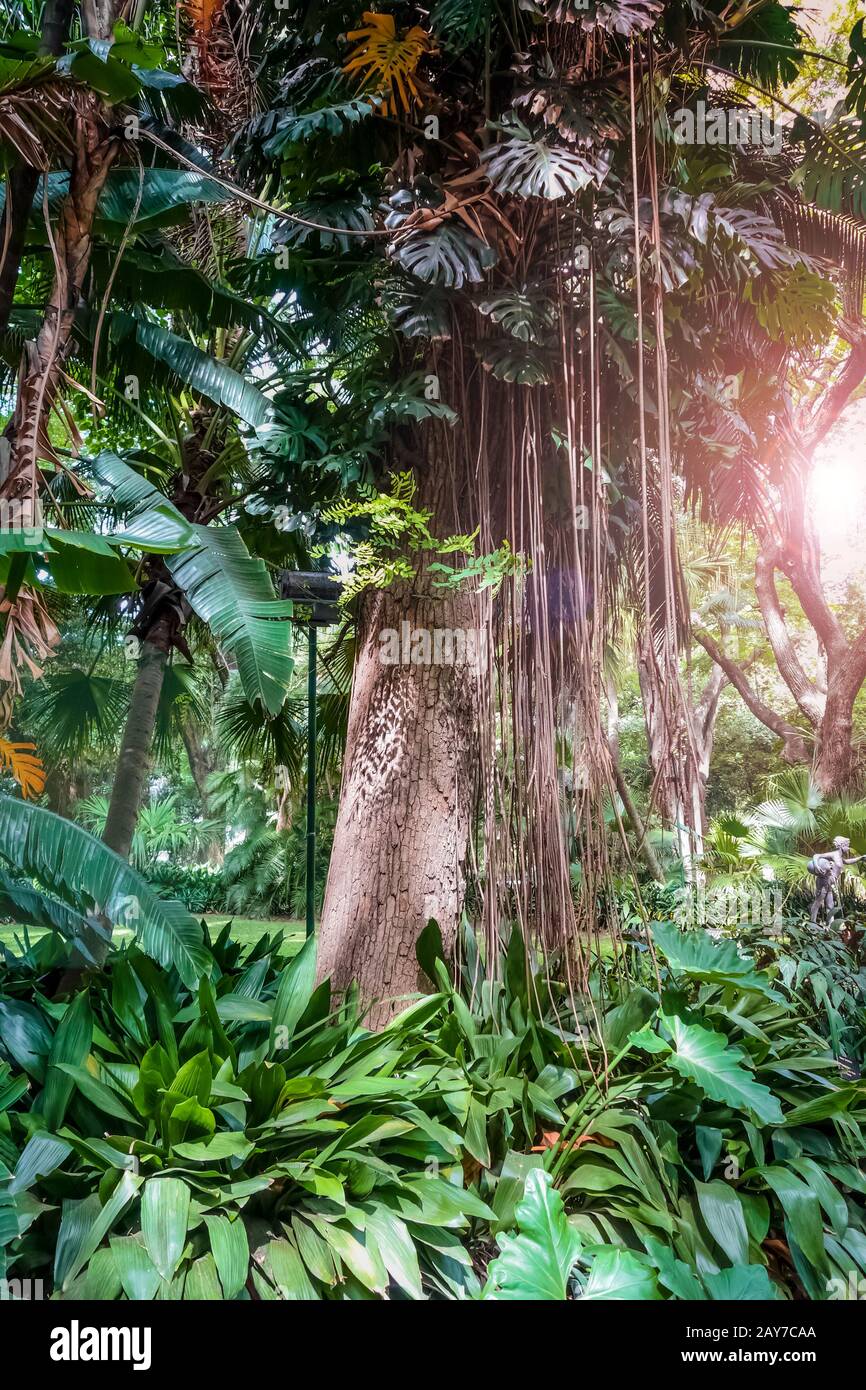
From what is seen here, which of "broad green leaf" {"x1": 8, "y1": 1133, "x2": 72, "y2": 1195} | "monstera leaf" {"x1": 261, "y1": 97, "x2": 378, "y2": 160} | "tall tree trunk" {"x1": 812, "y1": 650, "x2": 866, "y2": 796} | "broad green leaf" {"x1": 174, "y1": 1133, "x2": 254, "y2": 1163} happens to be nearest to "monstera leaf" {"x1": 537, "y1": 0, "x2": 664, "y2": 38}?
"monstera leaf" {"x1": 261, "y1": 97, "x2": 378, "y2": 160}

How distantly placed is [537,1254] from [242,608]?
138cm

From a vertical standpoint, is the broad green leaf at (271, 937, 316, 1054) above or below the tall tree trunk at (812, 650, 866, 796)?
below

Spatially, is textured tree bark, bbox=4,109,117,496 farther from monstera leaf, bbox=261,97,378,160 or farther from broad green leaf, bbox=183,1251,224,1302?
broad green leaf, bbox=183,1251,224,1302

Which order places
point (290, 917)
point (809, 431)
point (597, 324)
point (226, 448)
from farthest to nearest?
1. point (290, 917)
2. point (809, 431)
3. point (226, 448)
4. point (597, 324)

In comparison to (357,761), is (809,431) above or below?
above

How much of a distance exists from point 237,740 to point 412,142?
2.54 metres

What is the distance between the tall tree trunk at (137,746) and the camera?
277cm

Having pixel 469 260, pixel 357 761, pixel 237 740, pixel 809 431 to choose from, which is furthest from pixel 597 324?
pixel 809 431

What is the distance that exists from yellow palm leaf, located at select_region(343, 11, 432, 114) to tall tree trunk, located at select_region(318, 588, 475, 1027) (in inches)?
51.4

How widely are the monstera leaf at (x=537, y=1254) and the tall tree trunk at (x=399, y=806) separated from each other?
2.61ft

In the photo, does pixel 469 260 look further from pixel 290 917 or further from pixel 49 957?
pixel 290 917

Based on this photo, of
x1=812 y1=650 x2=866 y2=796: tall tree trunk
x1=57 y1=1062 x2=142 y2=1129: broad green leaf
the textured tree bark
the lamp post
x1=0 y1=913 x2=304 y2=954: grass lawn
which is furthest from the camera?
x1=0 y1=913 x2=304 y2=954: grass lawn

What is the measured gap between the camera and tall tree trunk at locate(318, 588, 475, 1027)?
2137 mm
